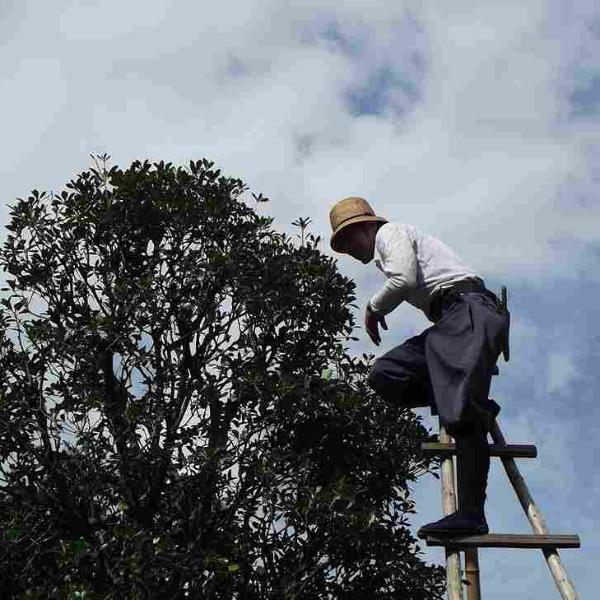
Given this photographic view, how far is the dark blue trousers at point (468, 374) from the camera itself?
4.61 m

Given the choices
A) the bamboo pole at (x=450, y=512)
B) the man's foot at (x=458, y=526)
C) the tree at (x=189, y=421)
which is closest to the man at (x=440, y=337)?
the man's foot at (x=458, y=526)

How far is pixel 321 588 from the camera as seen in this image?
10500 millimetres

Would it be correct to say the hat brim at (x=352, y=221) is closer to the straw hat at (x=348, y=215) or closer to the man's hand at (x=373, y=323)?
the straw hat at (x=348, y=215)

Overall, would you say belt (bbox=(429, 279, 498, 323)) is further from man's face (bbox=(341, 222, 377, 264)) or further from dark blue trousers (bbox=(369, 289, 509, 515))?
man's face (bbox=(341, 222, 377, 264))

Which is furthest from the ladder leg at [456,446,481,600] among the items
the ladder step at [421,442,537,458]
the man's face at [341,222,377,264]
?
the man's face at [341,222,377,264]

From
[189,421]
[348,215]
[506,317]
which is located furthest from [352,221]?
[189,421]

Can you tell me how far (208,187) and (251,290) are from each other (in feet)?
5.01

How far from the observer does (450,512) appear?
479 centimetres

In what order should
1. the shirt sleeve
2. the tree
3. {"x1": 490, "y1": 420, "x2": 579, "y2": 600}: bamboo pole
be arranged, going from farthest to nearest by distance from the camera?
the tree
the shirt sleeve
{"x1": 490, "y1": 420, "x2": 579, "y2": 600}: bamboo pole

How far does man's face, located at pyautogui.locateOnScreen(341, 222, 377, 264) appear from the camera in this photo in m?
5.06

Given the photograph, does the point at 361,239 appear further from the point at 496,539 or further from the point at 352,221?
the point at 496,539

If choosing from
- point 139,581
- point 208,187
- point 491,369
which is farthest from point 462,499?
point 208,187

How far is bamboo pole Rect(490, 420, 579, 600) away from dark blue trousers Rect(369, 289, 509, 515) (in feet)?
→ 0.69

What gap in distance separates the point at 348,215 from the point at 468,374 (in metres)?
1.04
